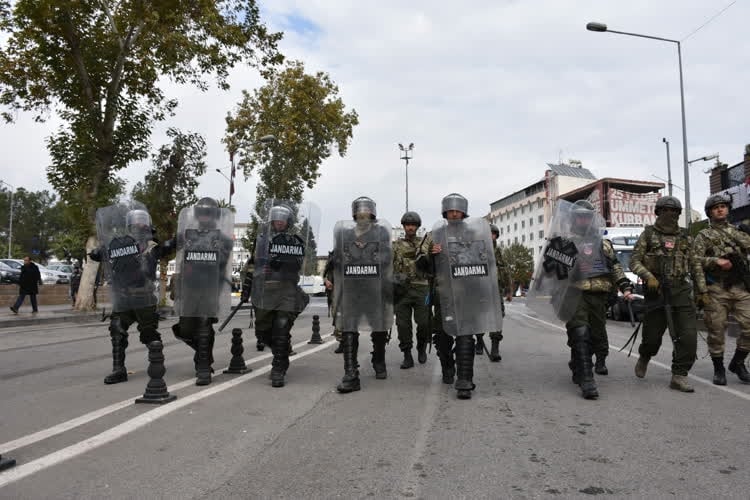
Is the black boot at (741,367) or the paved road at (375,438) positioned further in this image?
the black boot at (741,367)

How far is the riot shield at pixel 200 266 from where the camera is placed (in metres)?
6.34

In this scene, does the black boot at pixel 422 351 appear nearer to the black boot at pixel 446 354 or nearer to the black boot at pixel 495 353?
the black boot at pixel 495 353

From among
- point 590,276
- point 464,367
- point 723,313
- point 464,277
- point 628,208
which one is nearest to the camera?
point 464,367

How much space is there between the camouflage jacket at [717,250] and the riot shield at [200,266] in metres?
4.86

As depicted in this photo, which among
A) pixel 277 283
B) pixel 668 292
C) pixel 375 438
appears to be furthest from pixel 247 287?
pixel 668 292

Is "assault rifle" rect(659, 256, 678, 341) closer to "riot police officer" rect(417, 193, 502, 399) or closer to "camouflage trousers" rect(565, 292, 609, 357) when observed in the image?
"camouflage trousers" rect(565, 292, 609, 357)

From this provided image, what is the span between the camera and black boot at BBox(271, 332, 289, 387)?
6102 mm

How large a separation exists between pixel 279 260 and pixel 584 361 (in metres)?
3.11

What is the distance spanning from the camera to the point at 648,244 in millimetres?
6156

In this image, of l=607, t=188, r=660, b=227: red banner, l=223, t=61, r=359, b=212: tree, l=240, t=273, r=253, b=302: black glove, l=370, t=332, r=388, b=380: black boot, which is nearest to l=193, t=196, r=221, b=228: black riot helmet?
l=240, t=273, r=253, b=302: black glove

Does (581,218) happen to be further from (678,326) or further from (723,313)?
(723,313)

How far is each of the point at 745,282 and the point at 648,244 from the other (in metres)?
1.08

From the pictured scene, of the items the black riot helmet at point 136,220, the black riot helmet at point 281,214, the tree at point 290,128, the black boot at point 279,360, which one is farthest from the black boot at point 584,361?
the tree at point 290,128

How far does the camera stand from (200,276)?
6383 millimetres
